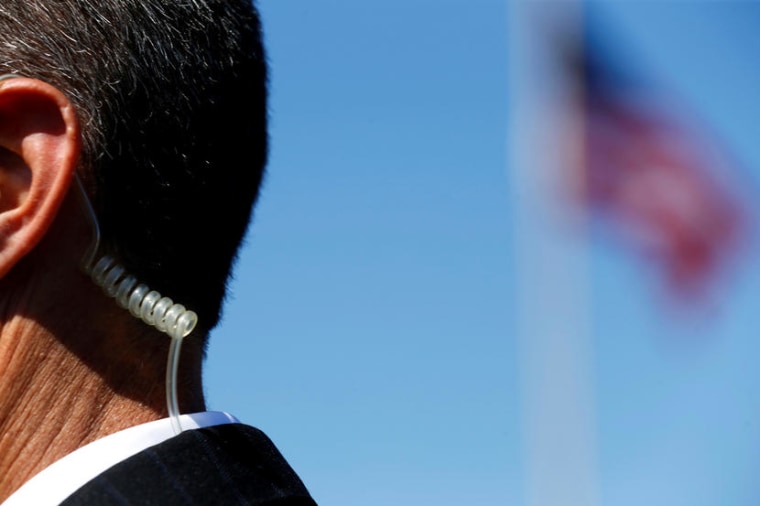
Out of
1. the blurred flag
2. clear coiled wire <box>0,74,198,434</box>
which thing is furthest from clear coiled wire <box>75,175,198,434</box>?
the blurred flag

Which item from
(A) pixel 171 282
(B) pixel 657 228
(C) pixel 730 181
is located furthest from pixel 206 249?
(C) pixel 730 181

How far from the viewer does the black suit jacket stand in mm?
1869

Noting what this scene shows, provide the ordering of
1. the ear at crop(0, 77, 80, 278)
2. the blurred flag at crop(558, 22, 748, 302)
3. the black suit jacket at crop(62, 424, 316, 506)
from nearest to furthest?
1. the black suit jacket at crop(62, 424, 316, 506)
2. the ear at crop(0, 77, 80, 278)
3. the blurred flag at crop(558, 22, 748, 302)

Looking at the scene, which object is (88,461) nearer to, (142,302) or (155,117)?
(142,302)

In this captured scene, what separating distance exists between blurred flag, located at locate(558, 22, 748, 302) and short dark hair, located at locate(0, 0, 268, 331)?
14.9 feet

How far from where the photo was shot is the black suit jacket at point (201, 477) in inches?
73.6

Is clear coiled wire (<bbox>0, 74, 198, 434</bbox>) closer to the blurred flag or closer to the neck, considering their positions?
the neck

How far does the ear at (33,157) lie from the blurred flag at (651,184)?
4.83 m

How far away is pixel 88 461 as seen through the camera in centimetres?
195

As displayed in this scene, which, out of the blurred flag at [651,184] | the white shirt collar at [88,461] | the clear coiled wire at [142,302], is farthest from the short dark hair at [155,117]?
the blurred flag at [651,184]

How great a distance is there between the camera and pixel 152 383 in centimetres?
212

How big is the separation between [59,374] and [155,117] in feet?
1.51

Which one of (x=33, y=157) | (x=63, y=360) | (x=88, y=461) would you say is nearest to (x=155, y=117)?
(x=33, y=157)

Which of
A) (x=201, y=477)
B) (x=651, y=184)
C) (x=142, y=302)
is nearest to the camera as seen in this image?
(x=201, y=477)
